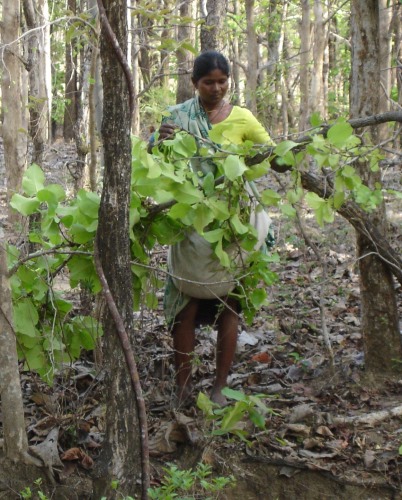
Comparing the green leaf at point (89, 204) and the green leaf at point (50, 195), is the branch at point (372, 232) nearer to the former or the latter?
the green leaf at point (89, 204)

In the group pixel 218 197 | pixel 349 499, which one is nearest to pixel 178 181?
pixel 218 197

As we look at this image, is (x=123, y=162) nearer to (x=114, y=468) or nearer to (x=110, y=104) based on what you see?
(x=110, y=104)

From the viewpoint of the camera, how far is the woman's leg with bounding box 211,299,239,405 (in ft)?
13.4

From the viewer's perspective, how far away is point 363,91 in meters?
4.39

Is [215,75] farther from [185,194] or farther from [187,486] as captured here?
[187,486]

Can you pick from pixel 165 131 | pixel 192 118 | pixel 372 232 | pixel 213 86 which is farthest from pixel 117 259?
pixel 372 232

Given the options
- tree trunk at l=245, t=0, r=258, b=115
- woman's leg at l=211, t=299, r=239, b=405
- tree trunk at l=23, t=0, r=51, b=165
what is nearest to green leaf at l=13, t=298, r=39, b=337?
woman's leg at l=211, t=299, r=239, b=405

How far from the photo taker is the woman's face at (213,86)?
156 inches

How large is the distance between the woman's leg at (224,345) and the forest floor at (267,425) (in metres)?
0.10

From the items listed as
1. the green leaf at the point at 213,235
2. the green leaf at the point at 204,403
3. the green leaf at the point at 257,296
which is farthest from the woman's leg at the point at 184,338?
the green leaf at the point at 213,235

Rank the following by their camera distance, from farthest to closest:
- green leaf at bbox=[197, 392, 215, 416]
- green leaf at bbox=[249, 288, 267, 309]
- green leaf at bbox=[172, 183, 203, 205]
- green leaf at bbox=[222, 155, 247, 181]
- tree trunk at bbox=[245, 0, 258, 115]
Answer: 1. tree trunk at bbox=[245, 0, 258, 115]
2. green leaf at bbox=[249, 288, 267, 309]
3. green leaf at bbox=[197, 392, 215, 416]
4. green leaf at bbox=[172, 183, 203, 205]
5. green leaf at bbox=[222, 155, 247, 181]

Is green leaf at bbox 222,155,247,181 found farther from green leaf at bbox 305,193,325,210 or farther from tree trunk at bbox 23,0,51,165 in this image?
tree trunk at bbox 23,0,51,165

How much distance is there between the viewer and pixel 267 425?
4016 millimetres

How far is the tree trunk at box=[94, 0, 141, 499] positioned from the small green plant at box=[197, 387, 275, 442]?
20.4 inches
